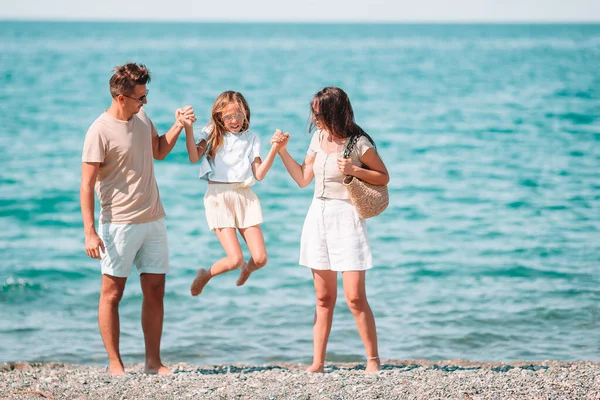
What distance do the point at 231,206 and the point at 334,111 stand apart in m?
1.03

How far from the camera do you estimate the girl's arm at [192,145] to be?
5.59 meters

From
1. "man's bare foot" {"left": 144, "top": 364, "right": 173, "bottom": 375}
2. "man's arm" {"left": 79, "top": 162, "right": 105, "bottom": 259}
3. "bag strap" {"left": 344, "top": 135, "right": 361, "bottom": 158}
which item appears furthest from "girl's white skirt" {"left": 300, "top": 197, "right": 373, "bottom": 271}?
"man's arm" {"left": 79, "top": 162, "right": 105, "bottom": 259}

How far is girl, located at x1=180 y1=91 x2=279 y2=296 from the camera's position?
5875mm

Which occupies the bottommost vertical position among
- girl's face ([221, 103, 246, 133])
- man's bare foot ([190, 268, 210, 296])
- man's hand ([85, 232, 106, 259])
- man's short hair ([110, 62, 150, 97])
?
man's bare foot ([190, 268, 210, 296])

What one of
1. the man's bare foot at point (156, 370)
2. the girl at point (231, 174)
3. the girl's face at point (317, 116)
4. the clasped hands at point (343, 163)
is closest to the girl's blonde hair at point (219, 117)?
the girl at point (231, 174)

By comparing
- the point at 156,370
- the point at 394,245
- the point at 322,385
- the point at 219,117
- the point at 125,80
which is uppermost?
the point at 125,80

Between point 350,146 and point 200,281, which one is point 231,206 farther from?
point 350,146

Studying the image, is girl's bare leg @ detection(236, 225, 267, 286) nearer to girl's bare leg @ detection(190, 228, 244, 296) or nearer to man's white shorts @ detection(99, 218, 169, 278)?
girl's bare leg @ detection(190, 228, 244, 296)

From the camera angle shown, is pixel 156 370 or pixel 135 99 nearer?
pixel 135 99

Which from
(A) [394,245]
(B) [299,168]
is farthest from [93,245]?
(A) [394,245]

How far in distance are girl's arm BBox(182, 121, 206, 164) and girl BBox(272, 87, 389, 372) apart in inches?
20.8

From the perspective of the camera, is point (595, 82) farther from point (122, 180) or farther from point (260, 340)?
point (122, 180)

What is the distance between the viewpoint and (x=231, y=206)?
5.93 meters

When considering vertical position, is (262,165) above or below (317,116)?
below
